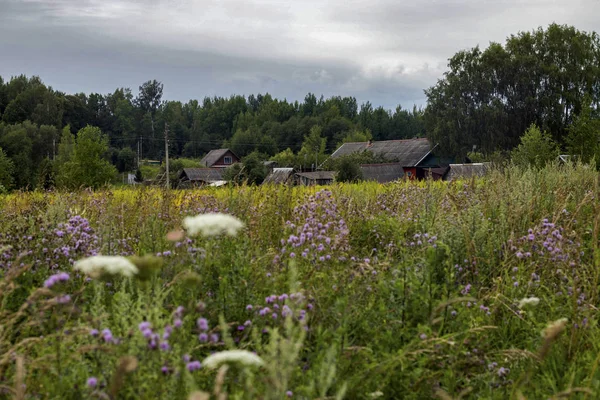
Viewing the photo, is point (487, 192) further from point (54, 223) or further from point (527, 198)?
point (54, 223)

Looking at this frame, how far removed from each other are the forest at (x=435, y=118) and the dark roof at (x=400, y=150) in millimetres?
9803

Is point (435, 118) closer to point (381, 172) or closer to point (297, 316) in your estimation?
point (381, 172)

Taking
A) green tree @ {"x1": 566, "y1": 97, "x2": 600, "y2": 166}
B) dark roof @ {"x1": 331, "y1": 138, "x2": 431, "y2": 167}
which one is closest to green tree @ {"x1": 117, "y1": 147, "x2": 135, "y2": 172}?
dark roof @ {"x1": 331, "y1": 138, "x2": 431, "y2": 167}

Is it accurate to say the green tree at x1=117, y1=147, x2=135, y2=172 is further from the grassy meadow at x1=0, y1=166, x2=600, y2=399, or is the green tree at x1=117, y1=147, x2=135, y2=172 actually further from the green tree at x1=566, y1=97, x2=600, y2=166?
the grassy meadow at x1=0, y1=166, x2=600, y2=399

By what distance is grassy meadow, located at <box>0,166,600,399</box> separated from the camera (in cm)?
234

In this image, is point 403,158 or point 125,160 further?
point 125,160

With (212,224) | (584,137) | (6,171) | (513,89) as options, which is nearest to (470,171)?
(584,137)

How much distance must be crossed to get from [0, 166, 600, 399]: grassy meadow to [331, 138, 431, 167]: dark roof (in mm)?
63371

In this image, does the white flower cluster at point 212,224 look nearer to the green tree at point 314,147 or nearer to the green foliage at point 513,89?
the green foliage at point 513,89

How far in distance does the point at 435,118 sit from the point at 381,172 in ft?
30.1

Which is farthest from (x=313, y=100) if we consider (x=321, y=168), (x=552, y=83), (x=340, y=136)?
(x=552, y=83)

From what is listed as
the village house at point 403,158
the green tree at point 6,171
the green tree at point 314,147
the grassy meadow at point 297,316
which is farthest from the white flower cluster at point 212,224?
the green tree at point 314,147

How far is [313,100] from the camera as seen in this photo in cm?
13650

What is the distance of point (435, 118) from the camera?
53.2 m
